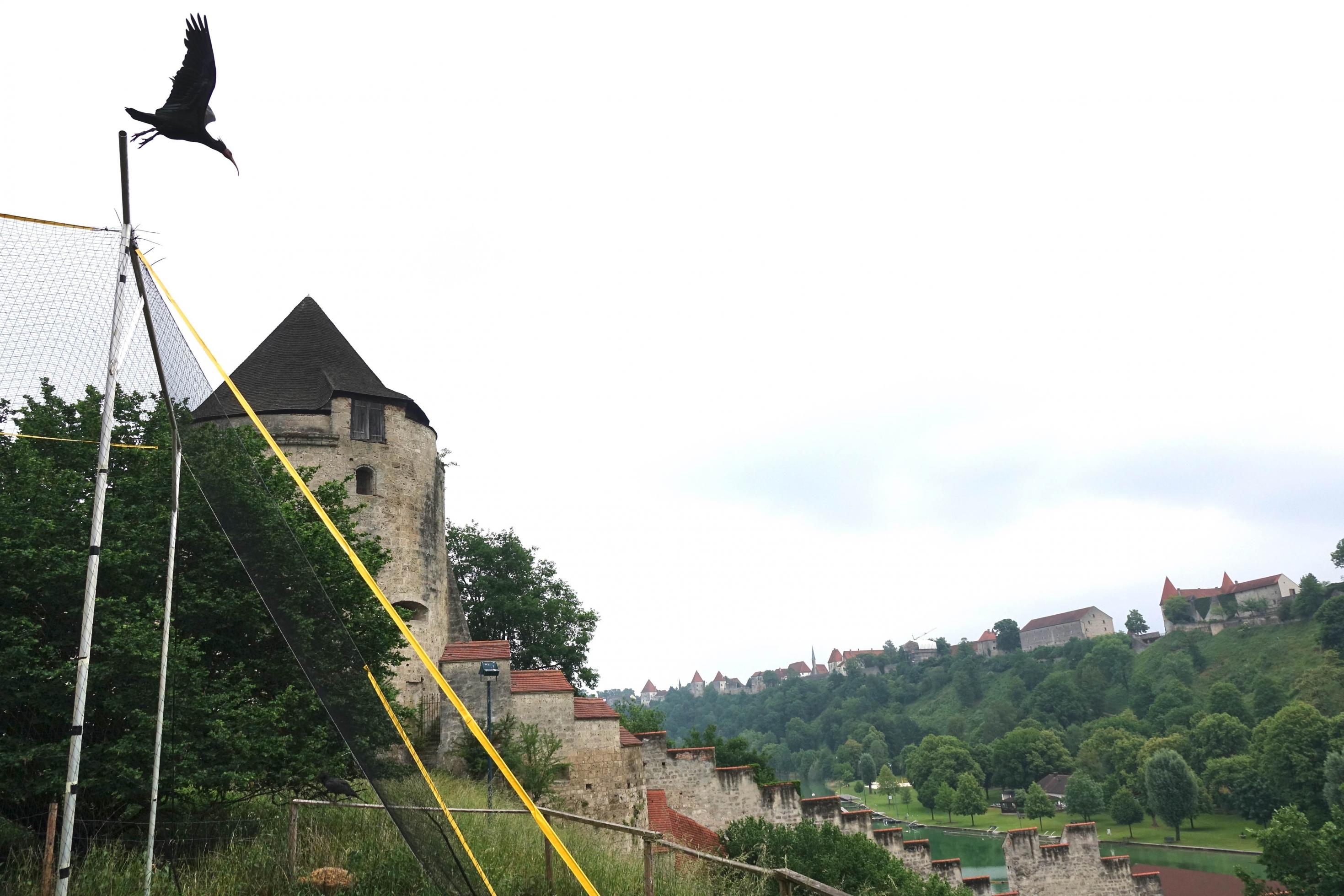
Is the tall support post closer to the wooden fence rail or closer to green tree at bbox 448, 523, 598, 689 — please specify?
the wooden fence rail

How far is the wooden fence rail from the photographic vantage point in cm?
626

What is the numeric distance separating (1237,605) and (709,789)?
146 m

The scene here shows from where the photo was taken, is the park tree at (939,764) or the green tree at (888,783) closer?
the park tree at (939,764)

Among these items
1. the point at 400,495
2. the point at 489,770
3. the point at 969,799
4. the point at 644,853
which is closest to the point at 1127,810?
the point at 969,799

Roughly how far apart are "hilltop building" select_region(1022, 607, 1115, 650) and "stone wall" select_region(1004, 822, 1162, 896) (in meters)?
154

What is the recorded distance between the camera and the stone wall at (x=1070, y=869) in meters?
24.2

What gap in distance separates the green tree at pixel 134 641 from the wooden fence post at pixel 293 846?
5.19 feet

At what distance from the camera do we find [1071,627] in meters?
175

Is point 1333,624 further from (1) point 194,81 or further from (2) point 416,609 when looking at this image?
(1) point 194,81

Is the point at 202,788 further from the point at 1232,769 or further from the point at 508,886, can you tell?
the point at 1232,769

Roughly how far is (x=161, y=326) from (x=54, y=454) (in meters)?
6.43

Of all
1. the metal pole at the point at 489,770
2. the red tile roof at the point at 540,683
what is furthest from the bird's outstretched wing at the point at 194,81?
the red tile roof at the point at 540,683

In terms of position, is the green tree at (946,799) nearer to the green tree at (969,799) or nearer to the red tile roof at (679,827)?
the green tree at (969,799)

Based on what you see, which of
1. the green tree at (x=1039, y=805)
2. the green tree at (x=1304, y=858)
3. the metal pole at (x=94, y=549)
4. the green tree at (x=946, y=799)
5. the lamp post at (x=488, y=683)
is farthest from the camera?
the green tree at (x=946, y=799)
